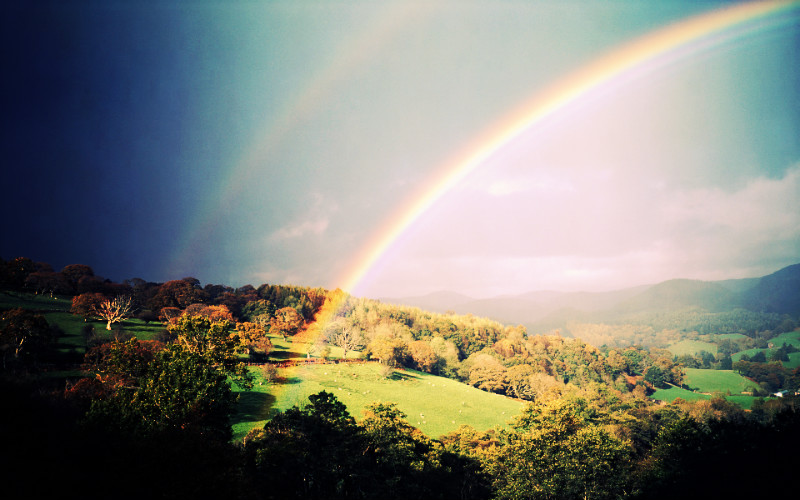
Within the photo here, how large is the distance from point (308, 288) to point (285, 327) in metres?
51.0

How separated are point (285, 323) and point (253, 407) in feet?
156

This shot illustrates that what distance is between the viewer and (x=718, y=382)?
11906 cm

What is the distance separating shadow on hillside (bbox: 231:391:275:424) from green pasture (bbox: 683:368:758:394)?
137530 mm

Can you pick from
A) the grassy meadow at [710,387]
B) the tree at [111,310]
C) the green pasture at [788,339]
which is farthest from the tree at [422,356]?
the green pasture at [788,339]

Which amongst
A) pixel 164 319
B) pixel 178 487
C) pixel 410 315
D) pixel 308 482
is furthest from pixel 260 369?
pixel 410 315

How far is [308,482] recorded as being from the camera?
22.7 meters

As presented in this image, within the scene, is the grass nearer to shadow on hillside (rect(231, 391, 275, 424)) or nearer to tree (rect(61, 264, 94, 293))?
tree (rect(61, 264, 94, 293))

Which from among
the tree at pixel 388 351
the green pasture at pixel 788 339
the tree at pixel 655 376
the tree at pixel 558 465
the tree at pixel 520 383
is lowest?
the green pasture at pixel 788 339

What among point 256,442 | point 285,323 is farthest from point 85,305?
point 256,442

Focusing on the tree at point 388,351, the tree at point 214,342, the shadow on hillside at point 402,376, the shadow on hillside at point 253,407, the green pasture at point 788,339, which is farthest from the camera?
the green pasture at point 788,339

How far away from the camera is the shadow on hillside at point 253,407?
35.3 meters

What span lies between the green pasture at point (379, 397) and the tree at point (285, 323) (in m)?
25.6

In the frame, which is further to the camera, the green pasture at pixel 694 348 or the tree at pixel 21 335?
the green pasture at pixel 694 348

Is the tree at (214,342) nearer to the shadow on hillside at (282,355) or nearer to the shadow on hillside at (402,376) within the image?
the shadow on hillside at (282,355)
